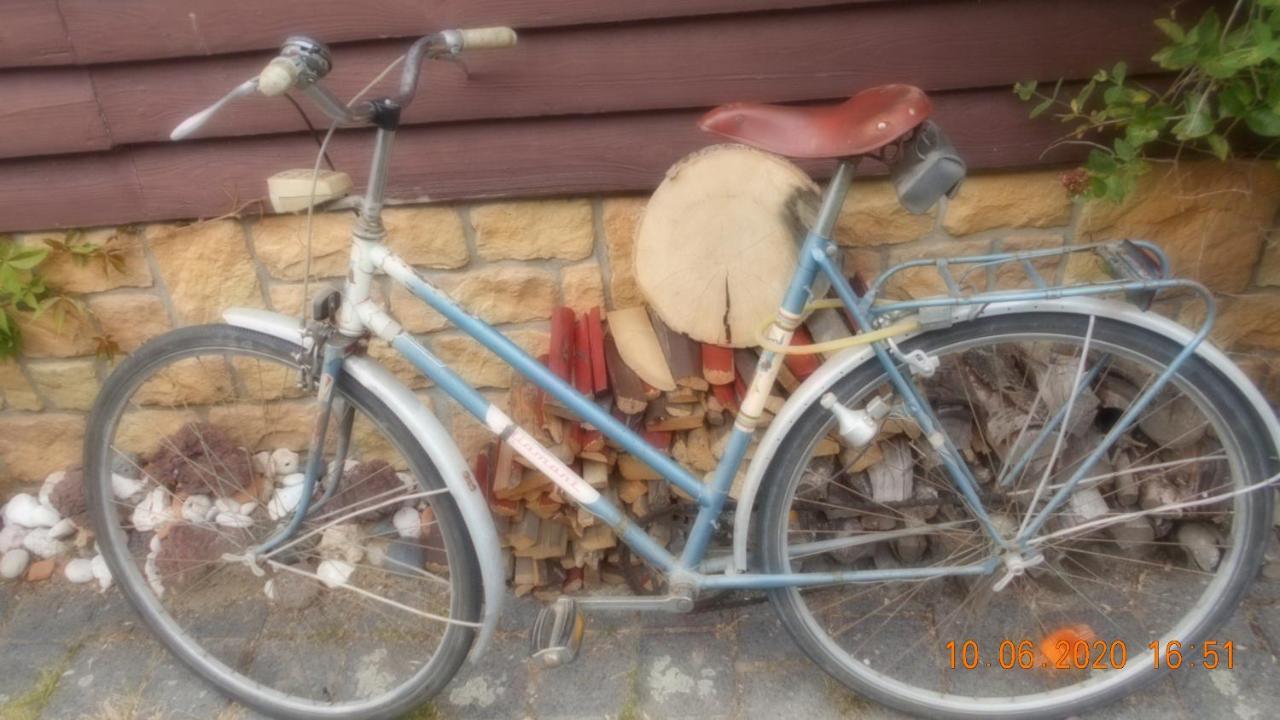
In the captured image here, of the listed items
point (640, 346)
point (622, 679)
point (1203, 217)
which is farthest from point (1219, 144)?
point (622, 679)

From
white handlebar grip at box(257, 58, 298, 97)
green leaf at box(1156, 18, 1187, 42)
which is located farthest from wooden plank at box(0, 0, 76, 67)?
green leaf at box(1156, 18, 1187, 42)

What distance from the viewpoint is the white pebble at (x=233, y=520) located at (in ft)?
8.19

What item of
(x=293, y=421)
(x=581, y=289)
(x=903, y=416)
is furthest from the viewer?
(x=293, y=421)

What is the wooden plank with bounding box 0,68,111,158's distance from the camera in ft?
7.34

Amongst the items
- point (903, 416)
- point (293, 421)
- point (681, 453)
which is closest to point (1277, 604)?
point (903, 416)

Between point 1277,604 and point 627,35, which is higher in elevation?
point 627,35

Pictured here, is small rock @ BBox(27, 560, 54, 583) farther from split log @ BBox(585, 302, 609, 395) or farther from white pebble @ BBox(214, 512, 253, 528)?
split log @ BBox(585, 302, 609, 395)

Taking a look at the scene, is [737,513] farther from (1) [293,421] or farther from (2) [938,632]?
(1) [293,421]

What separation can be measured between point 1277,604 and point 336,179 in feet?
8.30

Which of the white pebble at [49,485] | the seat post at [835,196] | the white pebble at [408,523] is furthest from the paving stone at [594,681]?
the white pebble at [49,485]

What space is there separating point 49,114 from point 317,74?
45.5 inches

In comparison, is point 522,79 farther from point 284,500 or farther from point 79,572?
point 79,572

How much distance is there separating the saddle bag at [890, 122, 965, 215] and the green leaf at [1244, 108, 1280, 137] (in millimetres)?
759

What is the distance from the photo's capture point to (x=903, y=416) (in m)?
1.91
